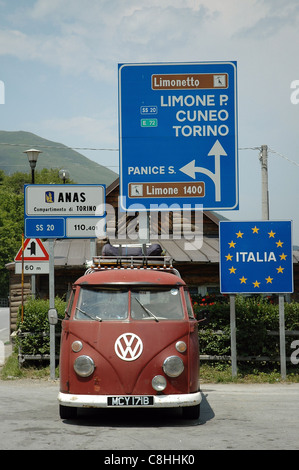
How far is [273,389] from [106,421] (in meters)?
4.93

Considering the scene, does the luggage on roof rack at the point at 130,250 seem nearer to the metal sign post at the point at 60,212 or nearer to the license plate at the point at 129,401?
the metal sign post at the point at 60,212

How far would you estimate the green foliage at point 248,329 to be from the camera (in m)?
15.3

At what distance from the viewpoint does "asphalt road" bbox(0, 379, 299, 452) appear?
26.9 feet

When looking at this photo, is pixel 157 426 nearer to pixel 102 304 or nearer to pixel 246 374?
pixel 102 304

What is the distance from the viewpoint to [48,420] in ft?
32.9

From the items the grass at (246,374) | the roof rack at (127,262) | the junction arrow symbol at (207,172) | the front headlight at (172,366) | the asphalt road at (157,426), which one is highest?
the junction arrow symbol at (207,172)

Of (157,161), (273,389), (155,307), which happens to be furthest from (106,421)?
(157,161)

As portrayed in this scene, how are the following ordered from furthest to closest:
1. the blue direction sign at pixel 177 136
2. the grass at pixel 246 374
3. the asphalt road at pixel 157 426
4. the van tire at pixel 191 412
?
the blue direction sign at pixel 177 136 < the grass at pixel 246 374 < the van tire at pixel 191 412 < the asphalt road at pixel 157 426

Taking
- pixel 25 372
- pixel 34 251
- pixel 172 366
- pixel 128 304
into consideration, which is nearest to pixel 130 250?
pixel 128 304

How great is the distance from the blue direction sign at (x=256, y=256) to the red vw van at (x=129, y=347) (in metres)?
5.01

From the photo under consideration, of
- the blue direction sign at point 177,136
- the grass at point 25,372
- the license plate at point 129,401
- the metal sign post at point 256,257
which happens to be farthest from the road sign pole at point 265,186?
the license plate at point 129,401

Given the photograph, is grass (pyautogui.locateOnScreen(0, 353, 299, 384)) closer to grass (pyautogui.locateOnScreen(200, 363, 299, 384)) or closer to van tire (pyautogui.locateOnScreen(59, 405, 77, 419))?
grass (pyautogui.locateOnScreen(200, 363, 299, 384))

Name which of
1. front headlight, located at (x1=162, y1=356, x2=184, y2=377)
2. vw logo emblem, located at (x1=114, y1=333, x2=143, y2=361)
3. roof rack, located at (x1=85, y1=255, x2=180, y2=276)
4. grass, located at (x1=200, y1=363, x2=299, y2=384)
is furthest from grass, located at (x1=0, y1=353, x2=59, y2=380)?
front headlight, located at (x1=162, y1=356, x2=184, y2=377)

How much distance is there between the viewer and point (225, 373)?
15117mm
